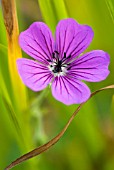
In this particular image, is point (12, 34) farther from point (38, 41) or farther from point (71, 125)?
point (71, 125)

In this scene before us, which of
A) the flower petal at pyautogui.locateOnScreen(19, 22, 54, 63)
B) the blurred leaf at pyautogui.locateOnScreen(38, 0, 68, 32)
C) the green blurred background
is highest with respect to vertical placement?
the blurred leaf at pyautogui.locateOnScreen(38, 0, 68, 32)

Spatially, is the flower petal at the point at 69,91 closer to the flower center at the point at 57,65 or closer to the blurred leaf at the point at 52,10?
the flower center at the point at 57,65

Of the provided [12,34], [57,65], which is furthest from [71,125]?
[12,34]

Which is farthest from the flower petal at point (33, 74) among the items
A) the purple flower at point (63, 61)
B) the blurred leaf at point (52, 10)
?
the blurred leaf at point (52, 10)

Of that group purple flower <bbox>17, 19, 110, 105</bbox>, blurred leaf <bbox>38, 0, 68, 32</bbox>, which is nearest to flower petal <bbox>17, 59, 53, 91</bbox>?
purple flower <bbox>17, 19, 110, 105</bbox>

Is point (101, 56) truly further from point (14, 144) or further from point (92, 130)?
point (14, 144)

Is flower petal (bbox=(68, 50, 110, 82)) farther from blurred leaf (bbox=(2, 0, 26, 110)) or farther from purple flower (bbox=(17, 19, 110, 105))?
blurred leaf (bbox=(2, 0, 26, 110))

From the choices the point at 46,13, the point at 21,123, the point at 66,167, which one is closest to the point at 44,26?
the point at 46,13
